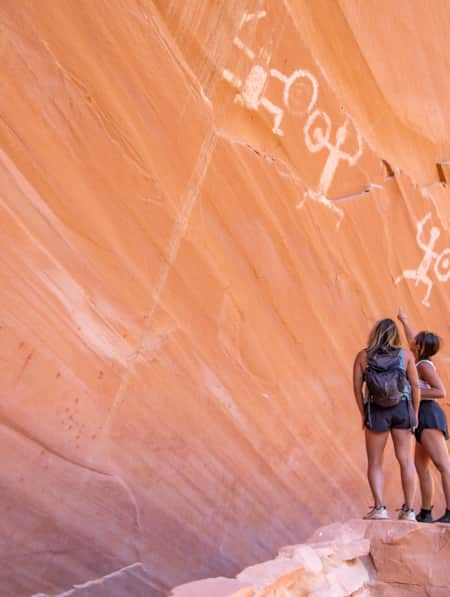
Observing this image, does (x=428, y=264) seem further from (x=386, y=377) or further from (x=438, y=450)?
(x=386, y=377)

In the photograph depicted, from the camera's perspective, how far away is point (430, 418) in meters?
2.73

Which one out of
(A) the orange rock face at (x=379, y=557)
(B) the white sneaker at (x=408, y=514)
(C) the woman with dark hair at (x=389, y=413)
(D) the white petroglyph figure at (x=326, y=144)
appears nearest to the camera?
(A) the orange rock face at (x=379, y=557)

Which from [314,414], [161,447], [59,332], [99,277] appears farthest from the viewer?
[314,414]

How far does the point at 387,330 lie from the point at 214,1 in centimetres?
137

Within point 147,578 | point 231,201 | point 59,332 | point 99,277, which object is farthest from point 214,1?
point 147,578

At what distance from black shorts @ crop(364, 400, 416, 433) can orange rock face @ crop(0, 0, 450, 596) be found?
47 centimetres

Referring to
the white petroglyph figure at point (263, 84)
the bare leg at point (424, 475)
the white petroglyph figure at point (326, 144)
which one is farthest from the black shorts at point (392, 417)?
the white petroglyph figure at point (263, 84)

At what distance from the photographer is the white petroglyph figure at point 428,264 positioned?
12.8ft

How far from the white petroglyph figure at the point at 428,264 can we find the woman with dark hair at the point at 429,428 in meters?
1.00

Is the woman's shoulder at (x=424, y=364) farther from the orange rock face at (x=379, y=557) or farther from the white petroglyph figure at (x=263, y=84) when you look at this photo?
the white petroglyph figure at (x=263, y=84)

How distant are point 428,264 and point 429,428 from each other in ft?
5.02

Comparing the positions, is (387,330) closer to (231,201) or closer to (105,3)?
(231,201)

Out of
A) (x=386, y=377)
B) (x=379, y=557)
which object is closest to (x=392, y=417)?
(x=386, y=377)

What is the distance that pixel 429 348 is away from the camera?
2.84m
